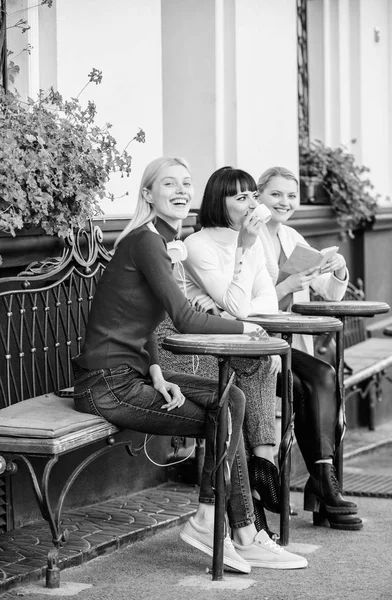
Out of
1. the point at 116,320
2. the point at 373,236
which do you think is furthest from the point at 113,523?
the point at 373,236

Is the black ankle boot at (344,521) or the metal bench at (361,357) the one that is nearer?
the black ankle boot at (344,521)

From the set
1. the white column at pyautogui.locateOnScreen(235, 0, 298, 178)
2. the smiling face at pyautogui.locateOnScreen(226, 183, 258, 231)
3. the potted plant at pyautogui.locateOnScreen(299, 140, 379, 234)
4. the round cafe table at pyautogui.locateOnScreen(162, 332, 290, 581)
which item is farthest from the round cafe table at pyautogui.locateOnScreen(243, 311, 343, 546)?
the potted plant at pyautogui.locateOnScreen(299, 140, 379, 234)

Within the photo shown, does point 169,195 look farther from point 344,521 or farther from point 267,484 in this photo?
point 344,521

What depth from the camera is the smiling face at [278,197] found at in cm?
591

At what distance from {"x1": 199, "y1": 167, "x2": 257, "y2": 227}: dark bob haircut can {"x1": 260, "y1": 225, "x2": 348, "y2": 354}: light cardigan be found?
0.60m

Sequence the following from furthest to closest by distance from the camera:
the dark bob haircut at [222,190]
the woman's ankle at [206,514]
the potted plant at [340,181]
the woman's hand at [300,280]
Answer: the potted plant at [340,181] → the woman's hand at [300,280] → the dark bob haircut at [222,190] → the woman's ankle at [206,514]

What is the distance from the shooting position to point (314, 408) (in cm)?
530

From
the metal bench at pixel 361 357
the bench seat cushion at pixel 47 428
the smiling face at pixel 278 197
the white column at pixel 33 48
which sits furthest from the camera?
the metal bench at pixel 361 357

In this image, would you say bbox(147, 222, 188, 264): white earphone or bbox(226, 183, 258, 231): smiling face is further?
bbox(226, 183, 258, 231): smiling face

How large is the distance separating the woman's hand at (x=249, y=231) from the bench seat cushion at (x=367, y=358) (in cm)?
259

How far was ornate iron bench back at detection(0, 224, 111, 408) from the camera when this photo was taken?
16.0 feet

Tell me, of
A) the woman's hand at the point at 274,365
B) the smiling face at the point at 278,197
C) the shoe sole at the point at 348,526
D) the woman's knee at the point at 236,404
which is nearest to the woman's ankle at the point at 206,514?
the woman's knee at the point at 236,404

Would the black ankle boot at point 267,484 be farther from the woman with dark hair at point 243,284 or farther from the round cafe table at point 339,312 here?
the round cafe table at point 339,312

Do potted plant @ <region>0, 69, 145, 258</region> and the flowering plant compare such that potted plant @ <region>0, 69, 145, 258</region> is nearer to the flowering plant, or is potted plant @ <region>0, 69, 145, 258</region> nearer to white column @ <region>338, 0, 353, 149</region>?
the flowering plant
